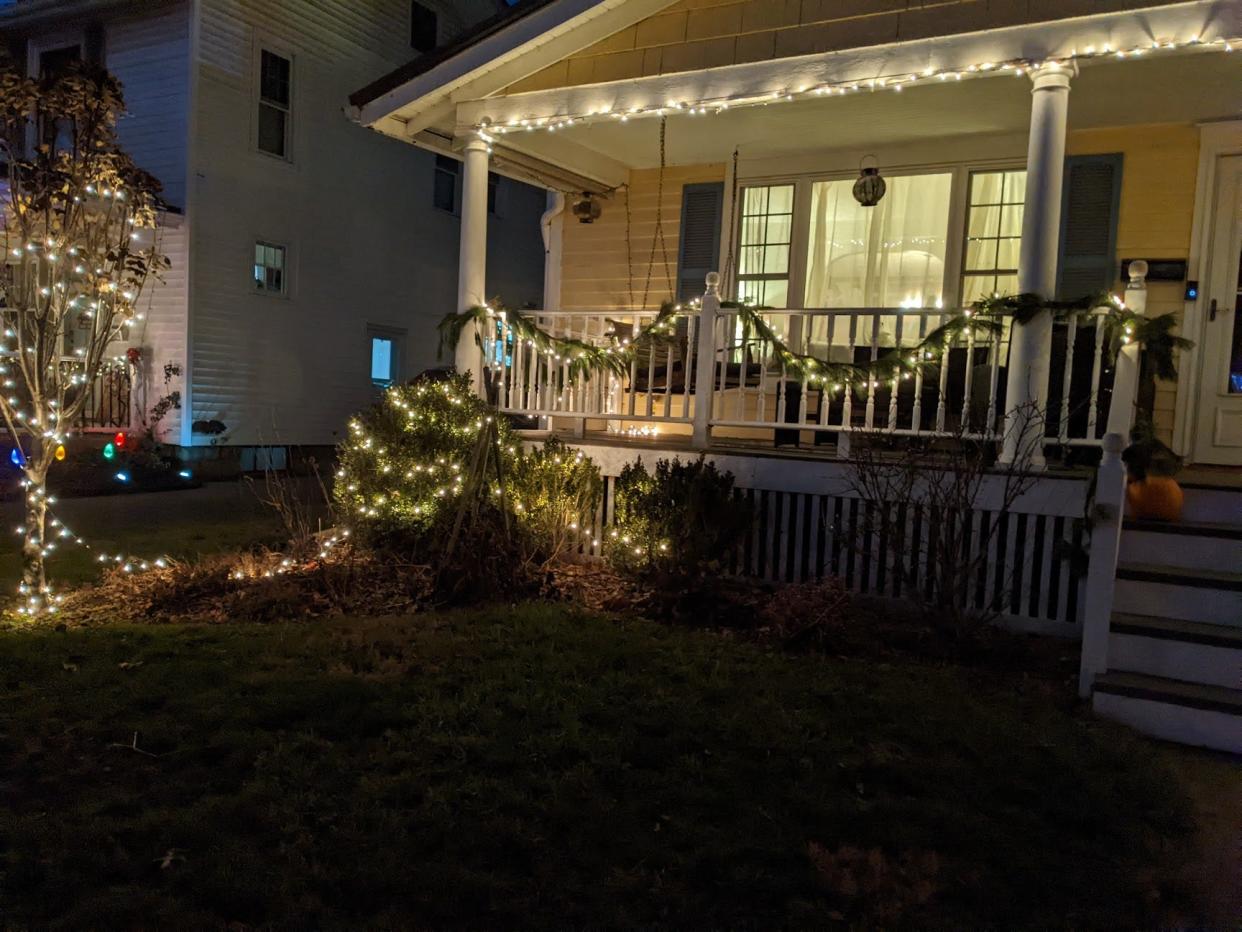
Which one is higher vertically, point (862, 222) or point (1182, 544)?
point (862, 222)

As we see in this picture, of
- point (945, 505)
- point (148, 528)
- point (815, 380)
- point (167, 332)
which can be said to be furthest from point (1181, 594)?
point (167, 332)

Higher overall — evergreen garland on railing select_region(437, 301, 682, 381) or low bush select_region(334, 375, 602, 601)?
evergreen garland on railing select_region(437, 301, 682, 381)

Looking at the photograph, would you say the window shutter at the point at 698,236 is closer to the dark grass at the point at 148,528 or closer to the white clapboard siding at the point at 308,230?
the dark grass at the point at 148,528

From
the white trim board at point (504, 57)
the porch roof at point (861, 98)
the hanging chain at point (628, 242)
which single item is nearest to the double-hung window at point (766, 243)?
the porch roof at point (861, 98)

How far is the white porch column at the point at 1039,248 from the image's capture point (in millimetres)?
5805

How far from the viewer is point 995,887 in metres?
2.88

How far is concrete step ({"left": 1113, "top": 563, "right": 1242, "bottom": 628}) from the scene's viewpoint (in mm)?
4738

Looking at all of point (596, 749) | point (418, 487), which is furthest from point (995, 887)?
point (418, 487)

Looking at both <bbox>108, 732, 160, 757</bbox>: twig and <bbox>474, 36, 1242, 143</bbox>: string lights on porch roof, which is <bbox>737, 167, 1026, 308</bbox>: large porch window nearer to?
<bbox>474, 36, 1242, 143</bbox>: string lights on porch roof

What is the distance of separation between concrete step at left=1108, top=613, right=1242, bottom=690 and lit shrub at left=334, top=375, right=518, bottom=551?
12.9ft

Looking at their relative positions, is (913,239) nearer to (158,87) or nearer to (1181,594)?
(1181,594)

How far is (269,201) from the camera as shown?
13852 mm

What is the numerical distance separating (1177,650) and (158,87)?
1396 cm

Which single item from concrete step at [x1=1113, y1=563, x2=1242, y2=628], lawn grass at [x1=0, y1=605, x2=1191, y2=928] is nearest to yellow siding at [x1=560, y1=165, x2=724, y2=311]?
lawn grass at [x1=0, y1=605, x2=1191, y2=928]
